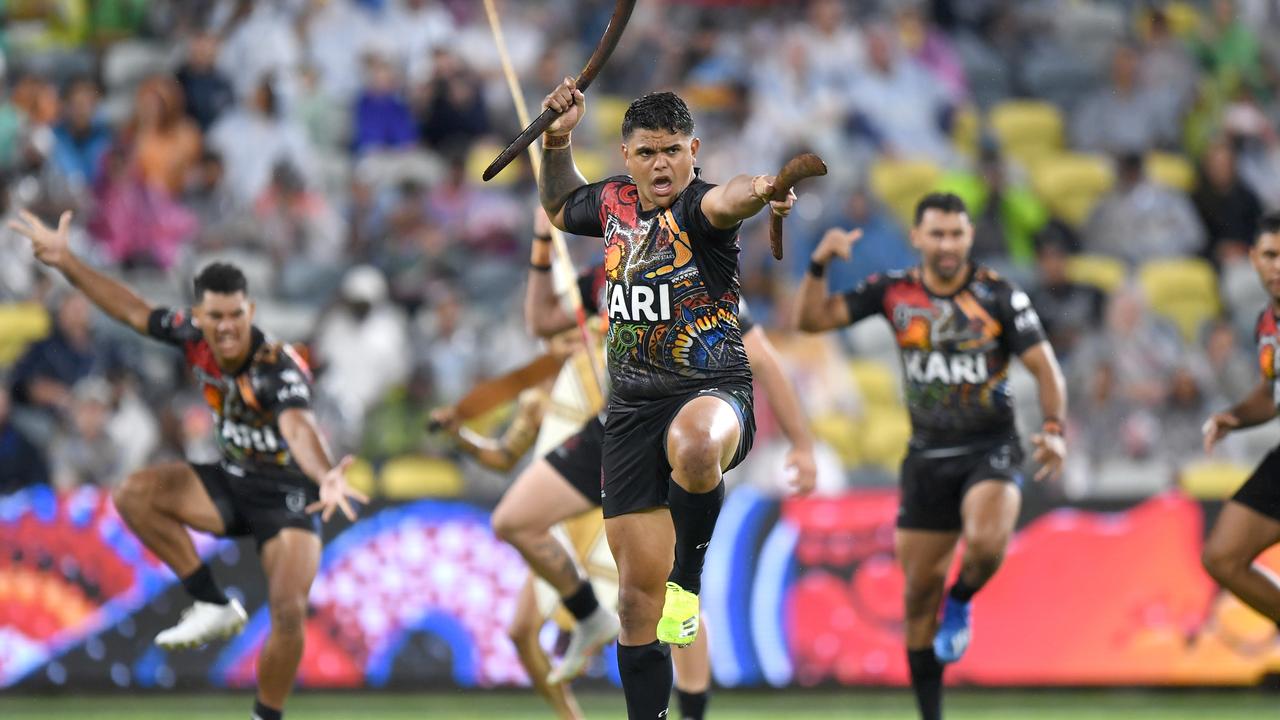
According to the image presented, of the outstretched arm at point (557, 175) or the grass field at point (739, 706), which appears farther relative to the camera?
the grass field at point (739, 706)

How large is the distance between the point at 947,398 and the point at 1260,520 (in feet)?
5.59

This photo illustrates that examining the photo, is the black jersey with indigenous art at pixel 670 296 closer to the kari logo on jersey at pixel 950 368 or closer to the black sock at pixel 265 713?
the kari logo on jersey at pixel 950 368

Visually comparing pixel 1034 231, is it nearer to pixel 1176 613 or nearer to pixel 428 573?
pixel 1176 613

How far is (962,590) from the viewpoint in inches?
352

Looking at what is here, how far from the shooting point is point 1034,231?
16469 mm

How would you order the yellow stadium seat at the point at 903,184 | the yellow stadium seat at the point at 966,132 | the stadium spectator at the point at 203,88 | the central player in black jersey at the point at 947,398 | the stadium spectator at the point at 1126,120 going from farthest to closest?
the stadium spectator at the point at 1126,120, the yellow stadium seat at the point at 966,132, the yellow stadium seat at the point at 903,184, the stadium spectator at the point at 203,88, the central player in black jersey at the point at 947,398

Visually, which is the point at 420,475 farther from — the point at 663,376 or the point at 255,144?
the point at 663,376

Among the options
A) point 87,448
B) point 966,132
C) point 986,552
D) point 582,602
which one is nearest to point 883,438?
point 966,132

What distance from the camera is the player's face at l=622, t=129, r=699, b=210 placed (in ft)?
22.2

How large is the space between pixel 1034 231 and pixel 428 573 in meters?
7.58

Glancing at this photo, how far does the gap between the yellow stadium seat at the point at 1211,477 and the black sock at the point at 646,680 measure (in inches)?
311

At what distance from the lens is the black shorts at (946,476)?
9.01 meters

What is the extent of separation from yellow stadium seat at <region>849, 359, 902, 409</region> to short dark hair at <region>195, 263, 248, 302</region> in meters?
7.27

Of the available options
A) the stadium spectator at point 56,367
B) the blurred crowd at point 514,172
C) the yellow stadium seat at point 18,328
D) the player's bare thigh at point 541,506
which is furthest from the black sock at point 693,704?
the yellow stadium seat at point 18,328
